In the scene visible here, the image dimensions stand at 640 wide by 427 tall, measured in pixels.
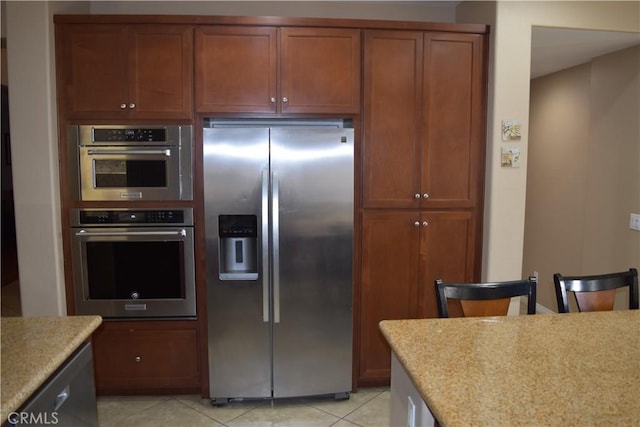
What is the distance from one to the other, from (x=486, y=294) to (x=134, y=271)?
81.1 inches

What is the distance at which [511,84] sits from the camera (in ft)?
8.86

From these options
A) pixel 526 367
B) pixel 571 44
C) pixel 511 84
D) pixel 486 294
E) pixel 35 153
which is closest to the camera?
pixel 526 367

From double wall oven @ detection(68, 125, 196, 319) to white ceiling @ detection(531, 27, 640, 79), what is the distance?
8.19ft

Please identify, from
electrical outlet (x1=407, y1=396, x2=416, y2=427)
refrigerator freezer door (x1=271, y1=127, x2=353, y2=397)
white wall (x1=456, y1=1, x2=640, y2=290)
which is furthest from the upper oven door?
white wall (x1=456, y1=1, x2=640, y2=290)

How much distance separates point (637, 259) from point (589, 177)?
0.78 metres

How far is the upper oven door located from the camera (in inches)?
101

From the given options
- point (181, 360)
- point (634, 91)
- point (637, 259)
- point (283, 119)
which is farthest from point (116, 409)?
→ point (634, 91)

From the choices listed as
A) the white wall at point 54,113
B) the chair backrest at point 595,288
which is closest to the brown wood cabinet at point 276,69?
the white wall at point 54,113

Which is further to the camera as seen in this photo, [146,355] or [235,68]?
[146,355]

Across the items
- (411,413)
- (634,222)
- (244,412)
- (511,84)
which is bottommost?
(244,412)

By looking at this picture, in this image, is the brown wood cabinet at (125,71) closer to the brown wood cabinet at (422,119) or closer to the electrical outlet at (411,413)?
the brown wood cabinet at (422,119)

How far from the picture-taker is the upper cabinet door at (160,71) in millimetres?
2545

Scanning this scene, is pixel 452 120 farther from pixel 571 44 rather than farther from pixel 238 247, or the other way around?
pixel 238 247

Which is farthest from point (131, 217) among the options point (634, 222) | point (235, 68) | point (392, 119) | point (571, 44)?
point (634, 222)
